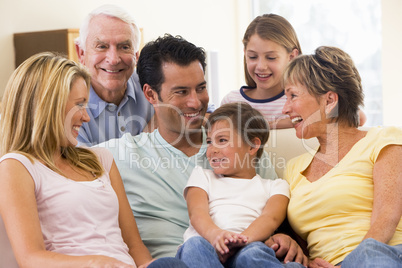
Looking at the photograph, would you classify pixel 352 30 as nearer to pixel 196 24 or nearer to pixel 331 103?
pixel 196 24

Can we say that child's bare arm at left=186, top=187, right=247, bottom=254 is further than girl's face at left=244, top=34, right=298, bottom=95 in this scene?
No

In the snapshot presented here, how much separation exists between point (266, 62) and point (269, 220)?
120cm

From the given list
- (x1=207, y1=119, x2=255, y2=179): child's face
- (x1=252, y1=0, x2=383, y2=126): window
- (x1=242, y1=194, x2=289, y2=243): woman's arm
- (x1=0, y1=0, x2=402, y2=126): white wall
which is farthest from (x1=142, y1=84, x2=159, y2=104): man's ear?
(x1=252, y1=0, x2=383, y2=126): window

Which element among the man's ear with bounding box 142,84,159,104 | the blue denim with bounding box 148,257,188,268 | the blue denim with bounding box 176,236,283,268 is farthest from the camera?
the man's ear with bounding box 142,84,159,104

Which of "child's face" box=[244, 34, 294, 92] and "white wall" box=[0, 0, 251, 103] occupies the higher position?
"white wall" box=[0, 0, 251, 103]

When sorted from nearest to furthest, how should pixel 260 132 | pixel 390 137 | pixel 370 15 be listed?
1. pixel 390 137
2. pixel 260 132
3. pixel 370 15

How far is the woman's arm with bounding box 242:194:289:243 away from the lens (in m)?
1.85

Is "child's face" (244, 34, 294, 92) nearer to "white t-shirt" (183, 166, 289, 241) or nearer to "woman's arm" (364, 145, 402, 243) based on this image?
"white t-shirt" (183, 166, 289, 241)

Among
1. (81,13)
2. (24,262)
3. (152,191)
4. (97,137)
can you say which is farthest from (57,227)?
(81,13)

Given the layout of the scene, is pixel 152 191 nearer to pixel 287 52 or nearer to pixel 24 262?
pixel 24 262

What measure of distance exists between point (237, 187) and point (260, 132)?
0.27 metres

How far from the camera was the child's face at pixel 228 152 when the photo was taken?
6.82ft

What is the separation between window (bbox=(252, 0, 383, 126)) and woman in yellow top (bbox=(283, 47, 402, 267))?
13.0 ft

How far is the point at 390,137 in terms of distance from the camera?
1836 millimetres
